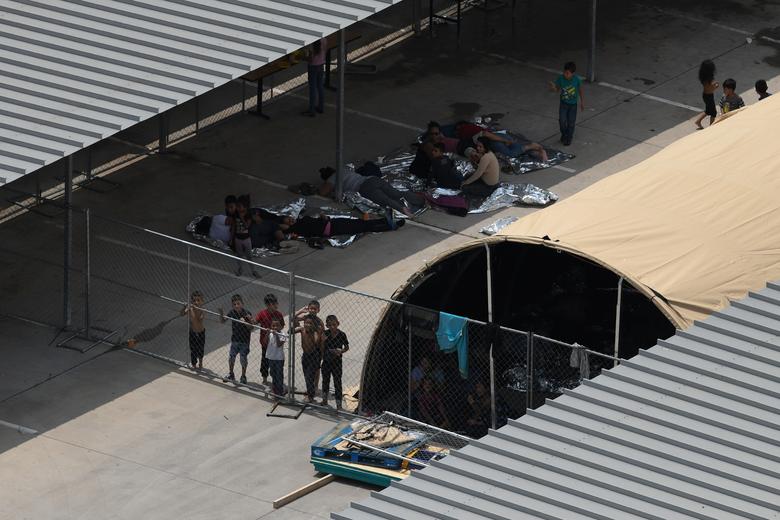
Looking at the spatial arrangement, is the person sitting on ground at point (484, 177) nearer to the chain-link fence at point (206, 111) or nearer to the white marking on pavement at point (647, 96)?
the chain-link fence at point (206, 111)

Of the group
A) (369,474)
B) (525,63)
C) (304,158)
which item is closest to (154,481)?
(369,474)

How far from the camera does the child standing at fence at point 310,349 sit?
80.4 ft

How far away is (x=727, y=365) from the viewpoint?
1961 cm

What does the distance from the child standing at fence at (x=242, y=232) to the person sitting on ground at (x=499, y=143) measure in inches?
175

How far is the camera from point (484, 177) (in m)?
30.4

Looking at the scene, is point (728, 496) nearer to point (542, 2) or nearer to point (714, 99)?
point (714, 99)

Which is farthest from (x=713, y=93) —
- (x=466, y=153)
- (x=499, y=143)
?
(x=466, y=153)

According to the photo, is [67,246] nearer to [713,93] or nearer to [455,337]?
[455,337]

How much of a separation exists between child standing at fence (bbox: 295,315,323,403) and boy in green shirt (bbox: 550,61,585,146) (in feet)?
29.0

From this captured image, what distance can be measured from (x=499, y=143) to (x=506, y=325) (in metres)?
6.66

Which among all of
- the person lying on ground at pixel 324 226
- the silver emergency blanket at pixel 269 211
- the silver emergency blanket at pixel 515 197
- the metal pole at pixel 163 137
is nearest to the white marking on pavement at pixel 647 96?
the silver emergency blanket at pixel 515 197

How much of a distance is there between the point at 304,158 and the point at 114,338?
263 inches

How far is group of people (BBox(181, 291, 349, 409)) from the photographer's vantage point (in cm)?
2450

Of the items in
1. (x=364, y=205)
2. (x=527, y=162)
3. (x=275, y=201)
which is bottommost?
(x=275, y=201)
